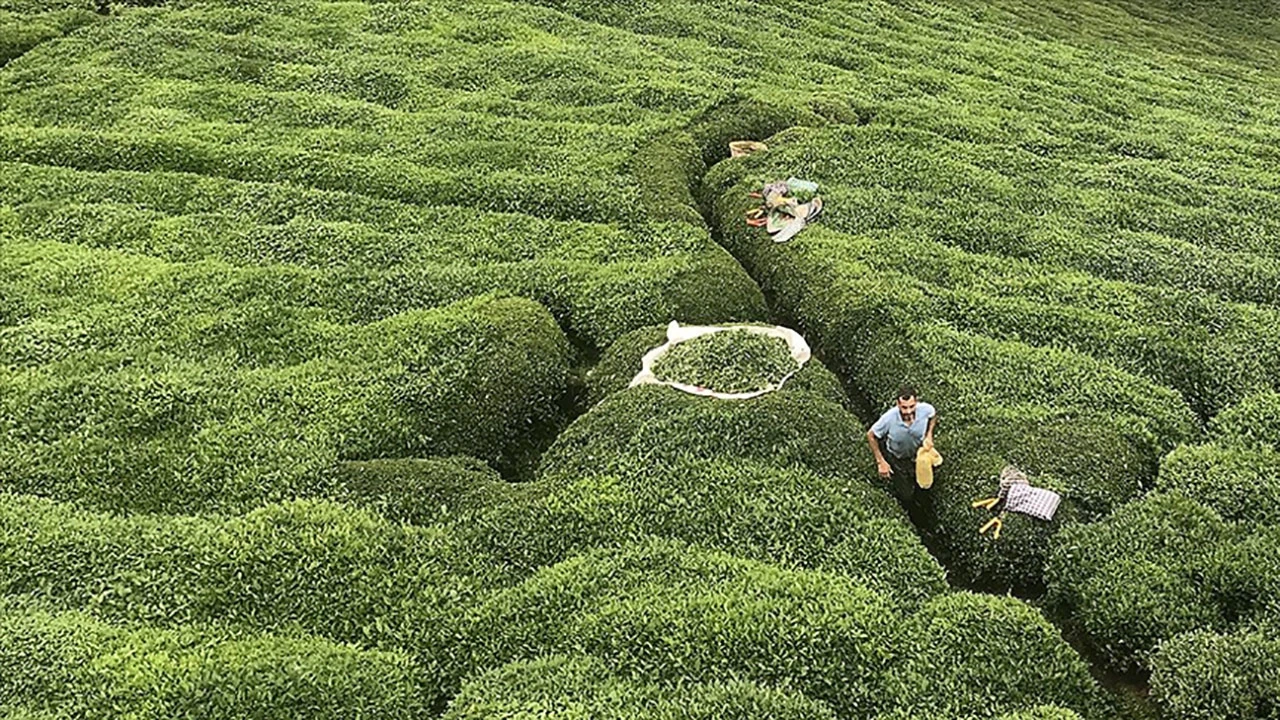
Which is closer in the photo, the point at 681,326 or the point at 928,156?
the point at 681,326

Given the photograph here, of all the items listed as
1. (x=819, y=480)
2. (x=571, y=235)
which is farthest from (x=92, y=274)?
(x=819, y=480)

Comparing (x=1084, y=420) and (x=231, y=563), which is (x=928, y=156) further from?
(x=231, y=563)

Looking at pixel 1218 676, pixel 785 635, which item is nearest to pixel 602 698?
pixel 785 635

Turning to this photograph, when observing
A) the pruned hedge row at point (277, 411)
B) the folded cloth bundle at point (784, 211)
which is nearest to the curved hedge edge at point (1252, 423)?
the folded cloth bundle at point (784, 211)

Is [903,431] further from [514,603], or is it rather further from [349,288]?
[349,288]

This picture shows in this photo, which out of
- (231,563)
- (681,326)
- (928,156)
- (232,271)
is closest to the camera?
(231,563)

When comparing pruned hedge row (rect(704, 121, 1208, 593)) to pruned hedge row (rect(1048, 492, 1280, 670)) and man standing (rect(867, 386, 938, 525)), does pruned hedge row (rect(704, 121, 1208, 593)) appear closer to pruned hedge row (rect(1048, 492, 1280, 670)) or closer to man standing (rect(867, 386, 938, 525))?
man standing (rect(867, 386, 938, 525))

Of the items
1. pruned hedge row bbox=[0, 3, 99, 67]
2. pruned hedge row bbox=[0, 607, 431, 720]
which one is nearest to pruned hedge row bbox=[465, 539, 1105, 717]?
pruned hedge row bbox=[0, 607, 431, 720]

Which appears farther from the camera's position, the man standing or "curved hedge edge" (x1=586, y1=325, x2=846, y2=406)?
"curved hedge edge" (x1=586, y1=325, x2=846, y2=406)
